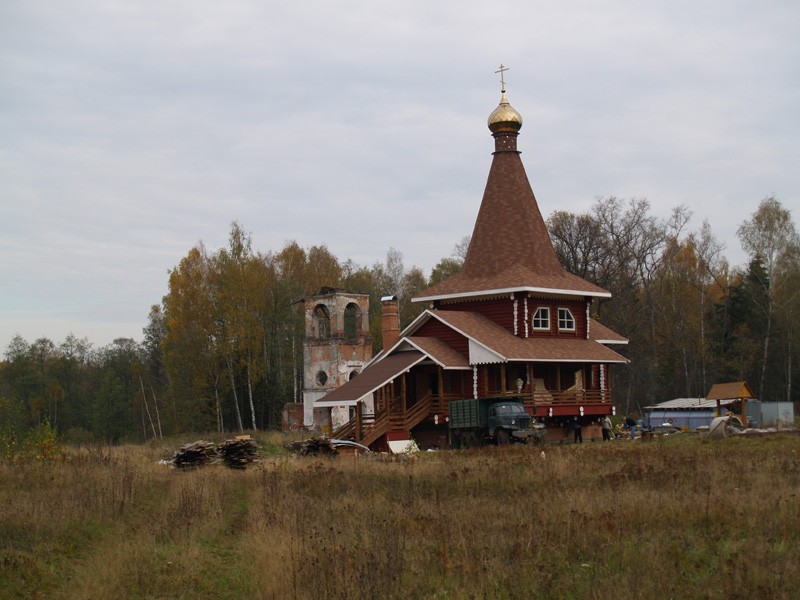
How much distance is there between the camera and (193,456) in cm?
2208

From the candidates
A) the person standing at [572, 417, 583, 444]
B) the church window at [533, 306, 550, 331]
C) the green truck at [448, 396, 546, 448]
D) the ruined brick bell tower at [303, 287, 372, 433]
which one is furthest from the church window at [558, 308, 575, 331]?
the ruined brick bell tower at [303, 287, 372, 433]

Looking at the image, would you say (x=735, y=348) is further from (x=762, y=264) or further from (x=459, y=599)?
(x=459, y=599)

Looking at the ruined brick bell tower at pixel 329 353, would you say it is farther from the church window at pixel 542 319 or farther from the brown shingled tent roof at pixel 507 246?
the church window at pixel 542 319

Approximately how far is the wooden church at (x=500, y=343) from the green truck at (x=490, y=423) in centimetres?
209

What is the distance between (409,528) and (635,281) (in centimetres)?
4824

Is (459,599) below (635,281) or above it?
below

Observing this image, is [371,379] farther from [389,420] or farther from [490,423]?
[490,423]

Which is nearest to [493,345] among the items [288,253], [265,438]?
[265,438]

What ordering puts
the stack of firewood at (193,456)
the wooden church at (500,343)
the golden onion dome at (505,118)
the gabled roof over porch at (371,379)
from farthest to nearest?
1. the golden onion dome at (505,118)
2. the wooden church at (500,343)
3. the gabled roof over porch at (371,379)
4. the stack of firewood at (193,456)

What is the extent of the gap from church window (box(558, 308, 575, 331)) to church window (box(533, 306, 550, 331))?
794 mm

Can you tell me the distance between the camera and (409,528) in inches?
513

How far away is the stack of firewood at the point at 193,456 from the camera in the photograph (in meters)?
21.9

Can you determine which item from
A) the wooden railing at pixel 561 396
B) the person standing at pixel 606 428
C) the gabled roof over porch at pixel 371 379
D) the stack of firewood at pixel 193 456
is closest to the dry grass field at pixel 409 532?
the stack of firewood at pixel 193 456

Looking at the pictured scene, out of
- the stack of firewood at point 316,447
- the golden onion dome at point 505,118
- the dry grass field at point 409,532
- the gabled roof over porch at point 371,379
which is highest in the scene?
the golden onion dome at point 505,118
